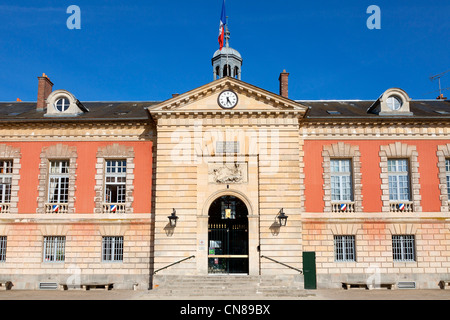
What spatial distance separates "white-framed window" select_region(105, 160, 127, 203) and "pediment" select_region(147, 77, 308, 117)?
3362 millimetres

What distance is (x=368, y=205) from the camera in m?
20.0

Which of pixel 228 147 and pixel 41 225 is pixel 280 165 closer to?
pixel 228 147

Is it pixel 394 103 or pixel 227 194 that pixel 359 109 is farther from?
pixel 227 194

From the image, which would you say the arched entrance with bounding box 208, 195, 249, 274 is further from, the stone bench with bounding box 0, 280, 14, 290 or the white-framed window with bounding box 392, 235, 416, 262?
the stone bench with bounding box 0, 280, 14, 290

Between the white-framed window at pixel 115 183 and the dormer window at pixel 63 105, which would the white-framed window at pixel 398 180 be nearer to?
the white-framed window at pixel 115 183

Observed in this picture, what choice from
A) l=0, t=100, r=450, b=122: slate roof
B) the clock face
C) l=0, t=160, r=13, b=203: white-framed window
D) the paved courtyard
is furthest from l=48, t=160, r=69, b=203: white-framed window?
the clock face

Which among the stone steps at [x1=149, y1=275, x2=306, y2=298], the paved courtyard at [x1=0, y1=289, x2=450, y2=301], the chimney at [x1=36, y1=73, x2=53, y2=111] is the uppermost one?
the chimney at [x1=36, y1=73, x2=53, y2=111]

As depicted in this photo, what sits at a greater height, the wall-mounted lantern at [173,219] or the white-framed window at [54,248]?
the wall-mounted lantern at [173,219]

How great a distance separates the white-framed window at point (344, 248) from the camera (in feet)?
65.0

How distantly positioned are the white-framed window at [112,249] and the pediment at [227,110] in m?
6.18

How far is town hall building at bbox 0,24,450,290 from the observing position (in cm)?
1906

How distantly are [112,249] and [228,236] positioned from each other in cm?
546

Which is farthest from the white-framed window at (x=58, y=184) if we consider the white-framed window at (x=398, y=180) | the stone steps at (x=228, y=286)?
the white-framed window at (x=398, y=180)
